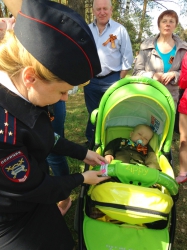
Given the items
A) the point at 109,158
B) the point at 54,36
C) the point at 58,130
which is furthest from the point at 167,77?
the point at 54,36

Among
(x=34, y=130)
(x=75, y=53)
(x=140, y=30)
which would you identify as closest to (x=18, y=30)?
(x=75, y=53)

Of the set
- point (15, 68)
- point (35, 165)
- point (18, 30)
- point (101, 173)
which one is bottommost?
point (101, 173)

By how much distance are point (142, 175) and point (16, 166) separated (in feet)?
3.17

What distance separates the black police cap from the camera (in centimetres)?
81

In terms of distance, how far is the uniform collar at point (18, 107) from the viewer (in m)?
0.93

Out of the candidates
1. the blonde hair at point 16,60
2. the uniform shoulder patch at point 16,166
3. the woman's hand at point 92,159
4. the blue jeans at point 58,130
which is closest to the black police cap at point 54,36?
the blonde hair at point 16,60

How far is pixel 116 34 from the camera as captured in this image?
9.84 feet

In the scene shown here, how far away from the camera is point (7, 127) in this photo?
91 centimetres

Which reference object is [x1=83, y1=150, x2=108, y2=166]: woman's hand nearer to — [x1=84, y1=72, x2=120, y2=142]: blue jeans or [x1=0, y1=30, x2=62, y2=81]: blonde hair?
[x1=0, y1=30, x2=62, y2=81]: blonde hair

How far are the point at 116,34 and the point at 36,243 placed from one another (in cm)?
263

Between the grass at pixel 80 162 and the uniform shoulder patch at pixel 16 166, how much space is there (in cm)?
135

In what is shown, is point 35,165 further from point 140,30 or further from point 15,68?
point 140,30

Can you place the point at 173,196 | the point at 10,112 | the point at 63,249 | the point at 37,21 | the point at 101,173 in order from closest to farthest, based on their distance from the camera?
the point at 37,21 < the point at 10,112 < the point at 63,249 < the point at 101,173 < the point at 173,196

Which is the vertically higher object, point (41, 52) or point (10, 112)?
point (41, 52)
